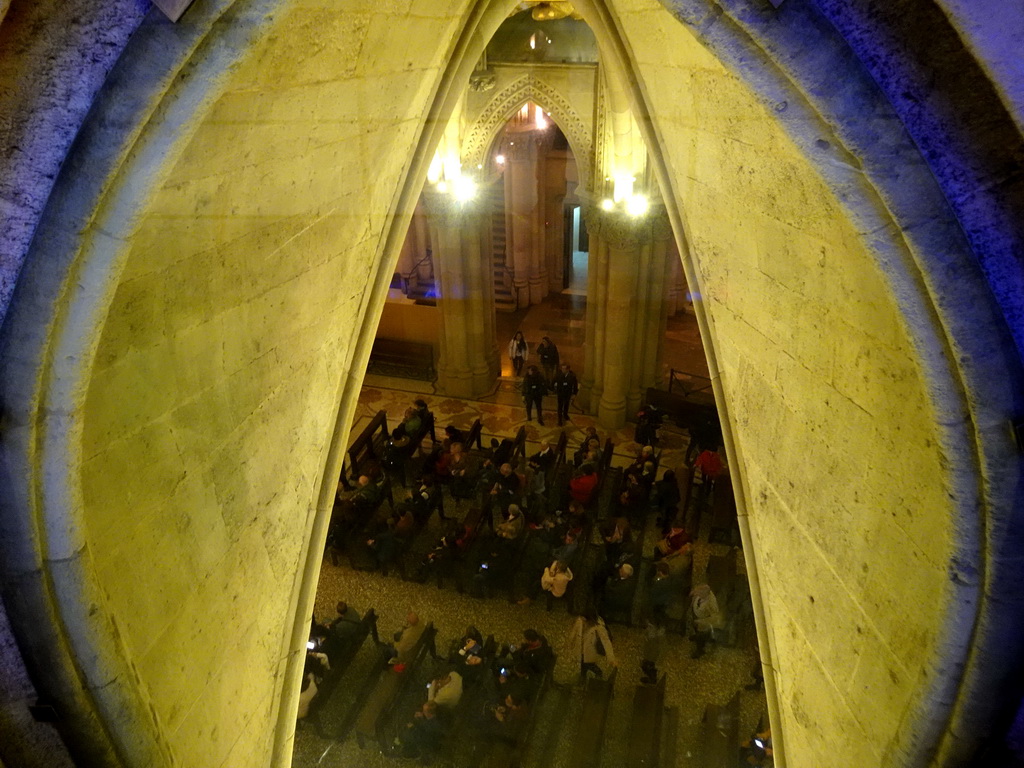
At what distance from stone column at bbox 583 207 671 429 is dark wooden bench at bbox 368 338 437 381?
2.69 meters

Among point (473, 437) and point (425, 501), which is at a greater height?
point (473, 437)

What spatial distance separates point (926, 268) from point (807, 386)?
34.0 inches

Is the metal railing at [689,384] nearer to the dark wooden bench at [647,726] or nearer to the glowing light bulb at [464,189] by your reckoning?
the glowing light bulb at [464,189]

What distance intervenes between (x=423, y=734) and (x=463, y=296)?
617 centimetres

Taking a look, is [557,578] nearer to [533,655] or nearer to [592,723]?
[533,655]

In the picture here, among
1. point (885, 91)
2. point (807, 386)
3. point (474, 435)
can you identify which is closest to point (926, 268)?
point (885, 91)

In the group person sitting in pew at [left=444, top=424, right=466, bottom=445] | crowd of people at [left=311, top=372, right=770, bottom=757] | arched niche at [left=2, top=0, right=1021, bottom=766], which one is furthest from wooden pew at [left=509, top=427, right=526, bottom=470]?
arched niche at [left=2, top=0, right=1021, bottom=766]

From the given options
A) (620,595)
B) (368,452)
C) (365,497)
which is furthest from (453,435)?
(620,595)

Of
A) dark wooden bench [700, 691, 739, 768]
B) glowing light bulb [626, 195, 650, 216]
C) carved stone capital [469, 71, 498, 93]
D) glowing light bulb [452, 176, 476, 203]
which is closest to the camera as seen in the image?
dark wooden bench [700, 691, 739, 768]

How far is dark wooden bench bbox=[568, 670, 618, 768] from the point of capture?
16.4ft

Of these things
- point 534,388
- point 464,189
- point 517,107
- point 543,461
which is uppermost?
point 517,107

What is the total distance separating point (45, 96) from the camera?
4.10ft

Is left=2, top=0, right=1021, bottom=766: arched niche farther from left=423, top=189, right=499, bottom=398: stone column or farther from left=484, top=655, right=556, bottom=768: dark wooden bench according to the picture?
left=423, top=189, right=499, bottom=398: stone column

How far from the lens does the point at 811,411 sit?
2.05 m
